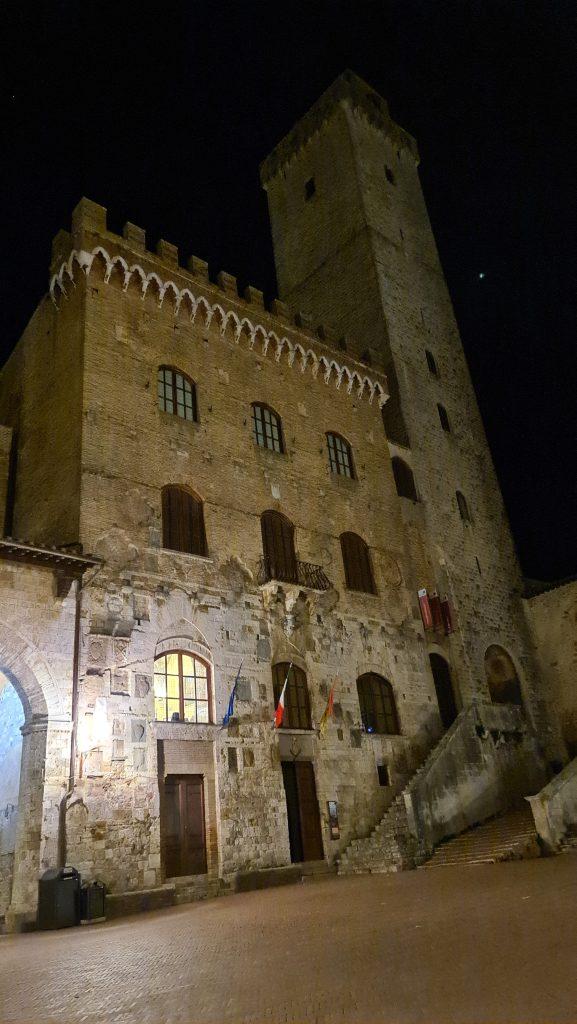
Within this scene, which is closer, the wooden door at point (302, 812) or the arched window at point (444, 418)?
the wooden door at point (302, 812)

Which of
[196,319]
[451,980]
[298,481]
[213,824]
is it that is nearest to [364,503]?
[298,481]

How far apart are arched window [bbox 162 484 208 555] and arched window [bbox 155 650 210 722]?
→ 260cm

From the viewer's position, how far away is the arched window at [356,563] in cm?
1967

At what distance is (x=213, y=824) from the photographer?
1383 centimetres

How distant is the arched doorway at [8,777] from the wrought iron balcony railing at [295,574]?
628cm

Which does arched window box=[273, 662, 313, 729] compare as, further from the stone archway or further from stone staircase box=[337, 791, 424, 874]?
the stone archway

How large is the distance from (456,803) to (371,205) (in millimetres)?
23668

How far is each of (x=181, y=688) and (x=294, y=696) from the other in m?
3.31

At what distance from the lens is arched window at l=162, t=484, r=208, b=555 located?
1609 cm

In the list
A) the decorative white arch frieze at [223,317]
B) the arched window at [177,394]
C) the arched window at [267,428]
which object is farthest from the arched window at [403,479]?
the arched window at [177,394]

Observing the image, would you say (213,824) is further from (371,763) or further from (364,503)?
(364,503)

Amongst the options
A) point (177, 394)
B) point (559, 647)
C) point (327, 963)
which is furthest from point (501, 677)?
point (327, 963)

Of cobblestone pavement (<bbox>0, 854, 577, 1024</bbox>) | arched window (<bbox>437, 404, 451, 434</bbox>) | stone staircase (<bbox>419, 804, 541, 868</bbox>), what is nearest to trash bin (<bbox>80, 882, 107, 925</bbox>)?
cobblestone pavement (<bbox>0, 854, 577, 1024</bbox>)

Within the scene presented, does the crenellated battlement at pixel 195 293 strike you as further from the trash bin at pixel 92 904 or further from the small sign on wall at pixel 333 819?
the trash bin at pixel 92 904
